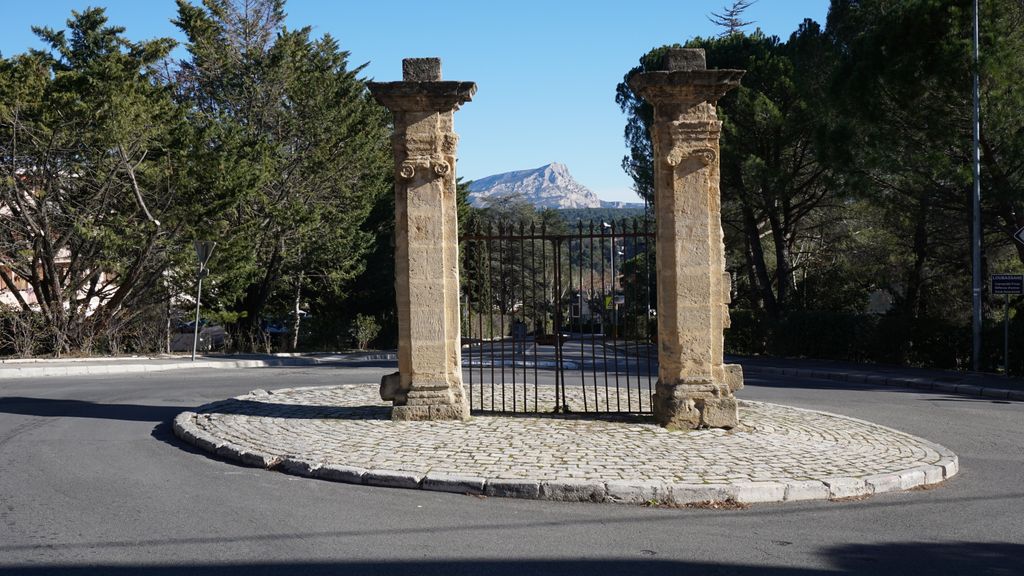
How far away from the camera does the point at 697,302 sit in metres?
10.2

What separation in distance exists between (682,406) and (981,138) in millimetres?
13076

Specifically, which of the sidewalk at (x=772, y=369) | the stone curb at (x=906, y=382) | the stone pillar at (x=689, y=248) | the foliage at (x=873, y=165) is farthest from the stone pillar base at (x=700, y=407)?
the foliage at (x=873, y=165)

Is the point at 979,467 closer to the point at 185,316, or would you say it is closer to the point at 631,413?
the point at 631,413

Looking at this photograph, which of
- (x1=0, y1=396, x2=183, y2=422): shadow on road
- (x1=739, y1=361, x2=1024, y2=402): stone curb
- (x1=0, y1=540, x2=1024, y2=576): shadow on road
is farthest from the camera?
(x1=739, y1=361, x2=1024, y2=402): stone curb

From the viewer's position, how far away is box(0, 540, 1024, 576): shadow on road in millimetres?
5168

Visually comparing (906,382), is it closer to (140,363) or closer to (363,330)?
(140,363)

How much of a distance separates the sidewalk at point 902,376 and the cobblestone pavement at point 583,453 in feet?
21.6

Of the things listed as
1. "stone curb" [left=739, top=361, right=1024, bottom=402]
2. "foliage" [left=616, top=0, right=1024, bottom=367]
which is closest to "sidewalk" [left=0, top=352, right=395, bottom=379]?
"stone curb" [left=739, top=361, right=1024, bottom=402]

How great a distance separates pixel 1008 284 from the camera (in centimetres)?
1723

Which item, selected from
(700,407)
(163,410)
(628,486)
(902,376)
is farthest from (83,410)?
(902,376)

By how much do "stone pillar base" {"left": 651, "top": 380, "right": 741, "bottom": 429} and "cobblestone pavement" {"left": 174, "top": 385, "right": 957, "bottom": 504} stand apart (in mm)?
283

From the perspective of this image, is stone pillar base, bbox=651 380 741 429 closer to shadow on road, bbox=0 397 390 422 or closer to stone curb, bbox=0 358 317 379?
shadow on road, bbox=0 397 390 422

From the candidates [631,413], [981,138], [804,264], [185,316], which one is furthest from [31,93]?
[804,264]

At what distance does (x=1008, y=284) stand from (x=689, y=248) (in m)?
10.4
